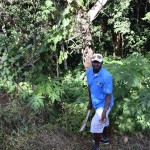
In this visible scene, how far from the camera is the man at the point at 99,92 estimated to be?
4863 mm

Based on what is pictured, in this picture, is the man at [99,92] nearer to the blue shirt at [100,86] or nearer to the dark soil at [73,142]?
the blue shirt at [100,86]

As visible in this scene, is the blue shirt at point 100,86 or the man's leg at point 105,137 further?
the man's leg at point 105,137

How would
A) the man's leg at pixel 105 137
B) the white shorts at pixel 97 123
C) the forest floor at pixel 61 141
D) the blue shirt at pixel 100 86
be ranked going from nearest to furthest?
the blue shirt at pixel 100 86
the white shorts at pixel 97 123
the forest floor at pixel 61 141
the man's leg at pixel 105 137

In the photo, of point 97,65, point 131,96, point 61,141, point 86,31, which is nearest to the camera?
point 97,65

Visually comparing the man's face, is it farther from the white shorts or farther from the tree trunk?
the tree trunk

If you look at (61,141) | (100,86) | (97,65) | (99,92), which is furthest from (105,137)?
(97,65)

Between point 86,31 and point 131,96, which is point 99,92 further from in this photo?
point 86,31

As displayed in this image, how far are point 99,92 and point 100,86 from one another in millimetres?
122

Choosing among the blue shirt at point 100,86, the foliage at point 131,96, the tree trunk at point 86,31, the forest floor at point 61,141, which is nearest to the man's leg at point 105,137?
the forest floor at point 61,141

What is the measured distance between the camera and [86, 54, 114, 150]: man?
486 cm

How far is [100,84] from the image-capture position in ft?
16.3

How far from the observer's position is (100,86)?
4973mm

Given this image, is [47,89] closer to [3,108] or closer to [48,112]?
[48,112]

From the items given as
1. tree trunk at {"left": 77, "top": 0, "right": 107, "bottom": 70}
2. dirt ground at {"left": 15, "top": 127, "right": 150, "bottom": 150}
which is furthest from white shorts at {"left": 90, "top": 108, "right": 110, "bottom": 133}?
tree trunk at {"left": 77, "top": 0, "right": 107, "bottom": 70}
